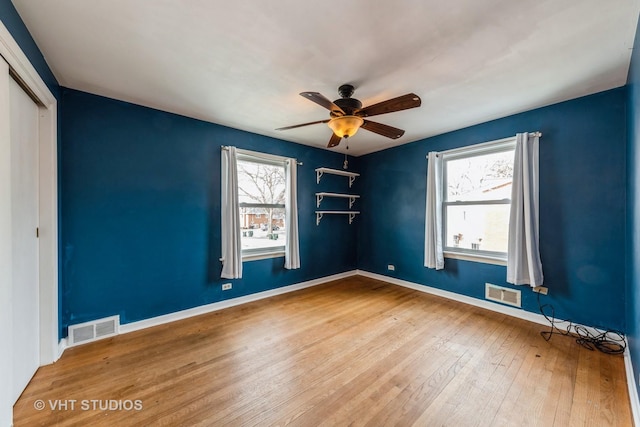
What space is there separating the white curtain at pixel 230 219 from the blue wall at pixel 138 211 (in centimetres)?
14

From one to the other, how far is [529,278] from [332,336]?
2354mm

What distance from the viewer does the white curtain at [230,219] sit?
328 cm

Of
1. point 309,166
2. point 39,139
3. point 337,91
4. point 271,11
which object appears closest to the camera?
point 271,11

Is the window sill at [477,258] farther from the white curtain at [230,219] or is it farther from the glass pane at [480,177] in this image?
the white curtain at [230,219]

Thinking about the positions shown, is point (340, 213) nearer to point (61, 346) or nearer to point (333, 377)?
point (333, 377)

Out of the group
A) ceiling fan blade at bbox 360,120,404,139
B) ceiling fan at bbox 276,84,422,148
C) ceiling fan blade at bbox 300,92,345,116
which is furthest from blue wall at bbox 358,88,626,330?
ceiling fan blade at bbox 300,92,345,116

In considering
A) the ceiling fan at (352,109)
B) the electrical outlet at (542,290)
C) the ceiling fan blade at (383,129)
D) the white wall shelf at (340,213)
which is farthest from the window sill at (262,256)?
the electrical outlet at (542,290)

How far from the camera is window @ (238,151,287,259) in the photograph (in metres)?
3.68

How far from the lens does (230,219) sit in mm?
3291

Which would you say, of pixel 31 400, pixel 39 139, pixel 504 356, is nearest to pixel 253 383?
pixel 31 400

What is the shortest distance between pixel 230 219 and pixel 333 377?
7.20 ft

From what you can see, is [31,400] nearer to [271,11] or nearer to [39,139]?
[39,139]

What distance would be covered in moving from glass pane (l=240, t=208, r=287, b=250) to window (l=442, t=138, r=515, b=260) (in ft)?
8.34

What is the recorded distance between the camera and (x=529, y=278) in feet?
9.50
